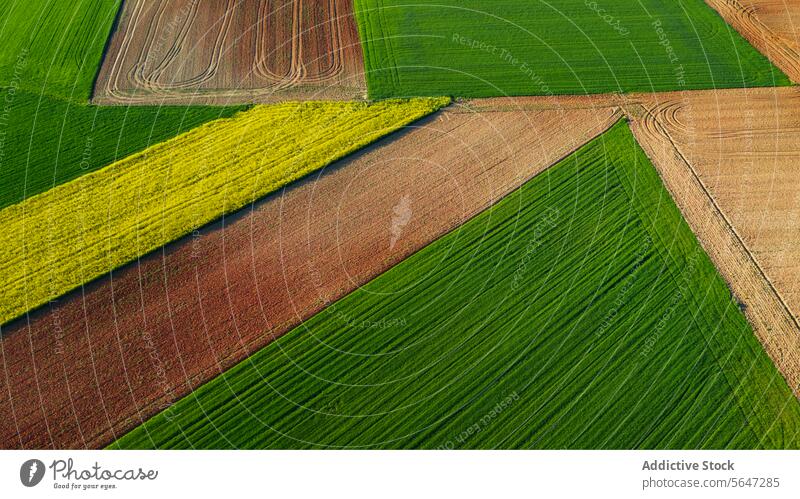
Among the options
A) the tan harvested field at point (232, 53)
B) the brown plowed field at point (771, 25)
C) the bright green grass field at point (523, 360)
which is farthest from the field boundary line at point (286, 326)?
the brown plowed field at point (771, 25)

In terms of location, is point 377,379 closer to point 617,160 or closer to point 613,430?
point 613,430

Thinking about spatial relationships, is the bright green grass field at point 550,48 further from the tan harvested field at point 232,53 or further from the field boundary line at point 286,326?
the field boundary line at point 286,326

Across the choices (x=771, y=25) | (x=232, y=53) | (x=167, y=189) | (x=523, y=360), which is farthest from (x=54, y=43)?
(x=771, y=25)

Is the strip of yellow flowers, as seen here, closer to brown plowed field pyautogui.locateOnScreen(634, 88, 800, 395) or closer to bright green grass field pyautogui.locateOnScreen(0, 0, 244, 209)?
bright green grass field pyautogui.locateOnScreen(0, 0, 244, 209)

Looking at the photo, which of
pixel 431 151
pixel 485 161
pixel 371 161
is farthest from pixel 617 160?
pixel 371 161
